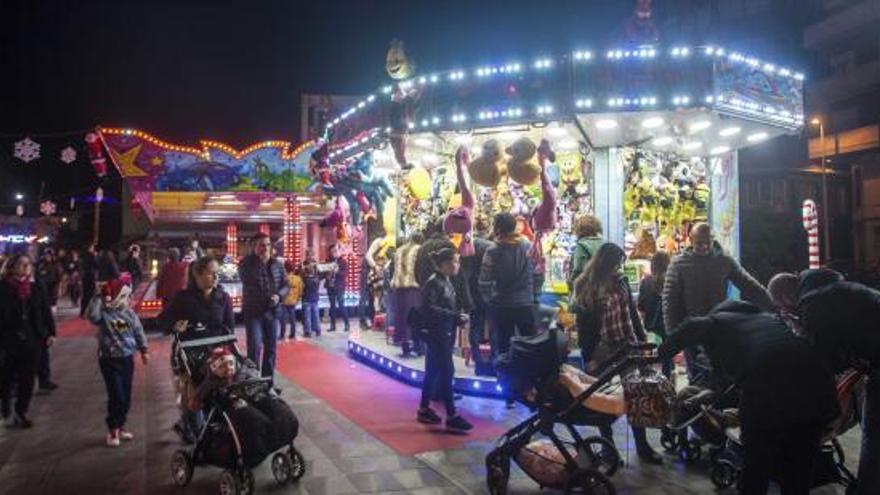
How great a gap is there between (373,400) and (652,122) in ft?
18.8

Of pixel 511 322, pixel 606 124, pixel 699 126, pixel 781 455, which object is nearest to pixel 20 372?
pixel 511 322

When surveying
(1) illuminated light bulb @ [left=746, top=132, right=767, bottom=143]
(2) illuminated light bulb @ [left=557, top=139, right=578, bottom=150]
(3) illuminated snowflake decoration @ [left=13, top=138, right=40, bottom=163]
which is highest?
(3) illuminated snowflake decoration @ [left=13, top=138, right=40, bottom=163]

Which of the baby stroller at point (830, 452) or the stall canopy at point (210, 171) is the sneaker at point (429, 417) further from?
the stall canopy at point (210, 171)

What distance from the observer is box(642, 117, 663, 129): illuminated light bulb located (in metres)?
9.57

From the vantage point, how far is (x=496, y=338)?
7.29m

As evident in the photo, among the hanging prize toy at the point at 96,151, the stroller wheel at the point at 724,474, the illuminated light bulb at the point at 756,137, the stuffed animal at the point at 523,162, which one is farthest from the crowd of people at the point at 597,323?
the hanging prize toy at the point at 96,151

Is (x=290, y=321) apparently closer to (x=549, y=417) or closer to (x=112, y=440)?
(x=112, y=440)

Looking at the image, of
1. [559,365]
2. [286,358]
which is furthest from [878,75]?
[559,365]

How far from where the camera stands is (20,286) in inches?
276

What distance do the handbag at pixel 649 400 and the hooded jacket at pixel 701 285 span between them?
2164 mm

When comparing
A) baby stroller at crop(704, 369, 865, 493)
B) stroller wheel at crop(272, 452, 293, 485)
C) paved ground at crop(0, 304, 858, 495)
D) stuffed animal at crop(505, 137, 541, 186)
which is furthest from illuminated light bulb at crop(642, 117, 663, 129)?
stroller wheel at crop(272, 452, 293, 485)

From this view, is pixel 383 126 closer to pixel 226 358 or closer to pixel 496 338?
pixel 496 338

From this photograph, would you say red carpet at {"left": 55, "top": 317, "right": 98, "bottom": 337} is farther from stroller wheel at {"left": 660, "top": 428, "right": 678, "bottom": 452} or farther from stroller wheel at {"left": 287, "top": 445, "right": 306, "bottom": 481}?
stroller wheel at {"left": 660, "top": 428, "right": 678, "bottom": 452}

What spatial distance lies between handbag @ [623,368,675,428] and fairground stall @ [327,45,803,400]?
3.68 metres
